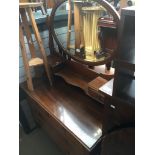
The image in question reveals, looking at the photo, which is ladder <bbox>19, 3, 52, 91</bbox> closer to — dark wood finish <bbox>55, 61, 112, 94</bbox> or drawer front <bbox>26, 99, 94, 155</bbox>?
dark wood finish <bbox>55, 61, 112, 94</bbox>

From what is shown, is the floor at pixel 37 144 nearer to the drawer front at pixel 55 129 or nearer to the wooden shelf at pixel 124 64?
the drawer front at pixel 55 129

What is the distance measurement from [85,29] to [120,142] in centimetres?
78

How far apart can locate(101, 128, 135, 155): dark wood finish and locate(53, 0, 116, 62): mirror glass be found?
0.52 meters

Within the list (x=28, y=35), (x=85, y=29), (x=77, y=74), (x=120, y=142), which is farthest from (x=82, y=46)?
(x=120, y=142)

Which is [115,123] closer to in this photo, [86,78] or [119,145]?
[119,145]

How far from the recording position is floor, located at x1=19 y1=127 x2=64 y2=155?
1434 millimetres

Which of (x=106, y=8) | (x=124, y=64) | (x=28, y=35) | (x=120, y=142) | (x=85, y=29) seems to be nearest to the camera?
(x=124, y=64)

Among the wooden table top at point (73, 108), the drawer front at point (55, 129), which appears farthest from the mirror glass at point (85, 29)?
the drawer front at point (55, 129)

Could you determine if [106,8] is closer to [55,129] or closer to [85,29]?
[85,29]

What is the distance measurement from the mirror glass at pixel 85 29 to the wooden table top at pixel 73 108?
32 cm

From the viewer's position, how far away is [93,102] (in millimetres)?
1265

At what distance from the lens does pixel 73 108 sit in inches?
47.9
